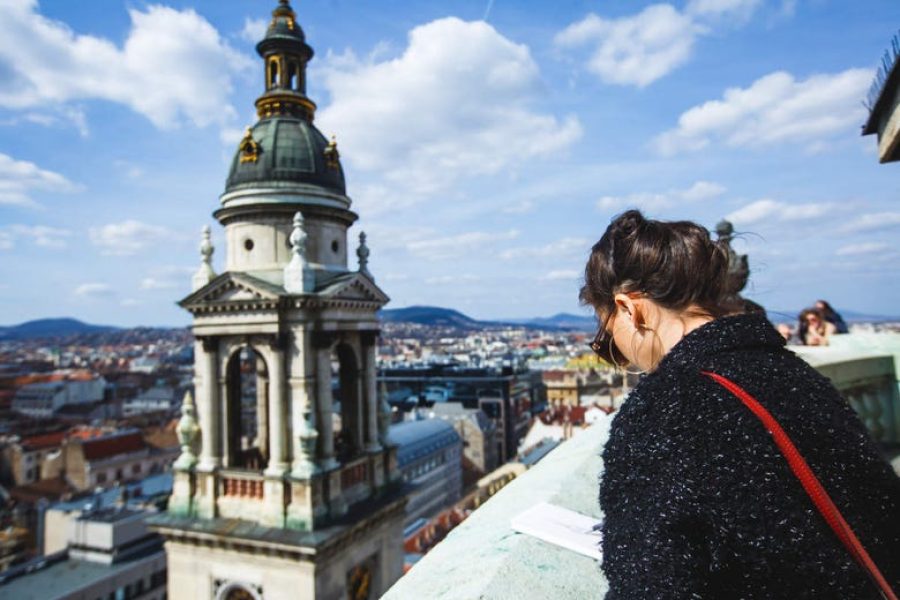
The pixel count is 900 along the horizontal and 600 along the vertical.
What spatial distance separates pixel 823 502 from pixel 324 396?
38.7 feet

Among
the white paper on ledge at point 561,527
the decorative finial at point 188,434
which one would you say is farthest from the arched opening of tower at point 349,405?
the white paper on ledge at point 561,527

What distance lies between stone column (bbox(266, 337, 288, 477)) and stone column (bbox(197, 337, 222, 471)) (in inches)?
56.7

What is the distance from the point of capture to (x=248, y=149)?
1316 centimetres

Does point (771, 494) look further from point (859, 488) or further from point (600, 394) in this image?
point (600, 394)

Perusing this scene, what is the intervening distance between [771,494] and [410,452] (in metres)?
70.3

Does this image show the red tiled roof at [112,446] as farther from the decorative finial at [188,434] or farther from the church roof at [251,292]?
the church roof at [251,292]

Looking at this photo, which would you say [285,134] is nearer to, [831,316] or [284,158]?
[284,158]

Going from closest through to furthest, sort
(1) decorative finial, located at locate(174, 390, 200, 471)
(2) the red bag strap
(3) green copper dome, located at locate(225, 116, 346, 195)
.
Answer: (2) the red bag strap → (1) decorative finial, located at locate(174, 390, 200, 471) → (3) green copper dome, located at locate(225, 116, 346, 195)

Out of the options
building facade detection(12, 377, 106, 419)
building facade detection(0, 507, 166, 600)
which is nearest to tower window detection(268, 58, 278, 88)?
building facade detection(0, 507, 166, 600)

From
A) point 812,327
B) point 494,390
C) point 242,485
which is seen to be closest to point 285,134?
point 242,485

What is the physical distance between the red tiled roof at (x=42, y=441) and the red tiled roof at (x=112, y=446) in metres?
11.2

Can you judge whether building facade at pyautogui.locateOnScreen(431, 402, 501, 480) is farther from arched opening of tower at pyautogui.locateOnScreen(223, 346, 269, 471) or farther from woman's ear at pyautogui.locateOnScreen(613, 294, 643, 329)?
woman's ear at pyautogui.locateOnScreen(613, 294, 643, 329)

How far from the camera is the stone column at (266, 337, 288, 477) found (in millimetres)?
12391

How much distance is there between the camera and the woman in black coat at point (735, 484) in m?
1.67
